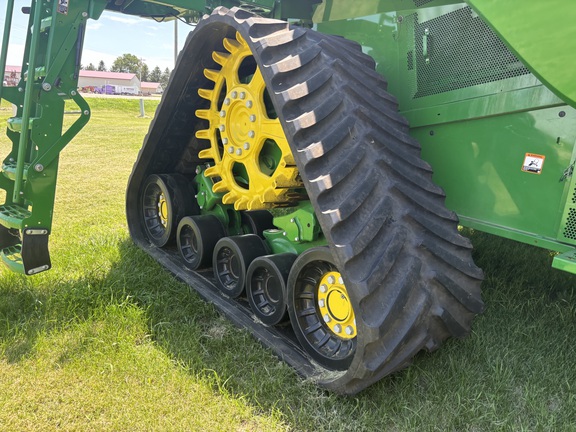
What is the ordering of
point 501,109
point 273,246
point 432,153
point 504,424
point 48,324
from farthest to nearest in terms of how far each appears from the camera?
point 273,246
point 48,324
point 432,153
point 501,109
point 504,424

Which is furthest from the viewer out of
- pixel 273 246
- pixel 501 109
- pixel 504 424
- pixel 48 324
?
pixel 273 246

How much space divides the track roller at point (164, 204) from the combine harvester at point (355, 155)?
0.94ft

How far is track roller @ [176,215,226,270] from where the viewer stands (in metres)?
3.50

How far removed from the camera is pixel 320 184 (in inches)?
80.3

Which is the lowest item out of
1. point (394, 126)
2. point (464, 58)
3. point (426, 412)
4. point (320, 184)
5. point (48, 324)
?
point (48, 324)

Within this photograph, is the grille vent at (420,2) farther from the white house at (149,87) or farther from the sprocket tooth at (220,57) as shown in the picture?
the white house at (149,87)

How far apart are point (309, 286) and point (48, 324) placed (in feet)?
5.20

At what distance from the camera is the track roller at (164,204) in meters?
3.86

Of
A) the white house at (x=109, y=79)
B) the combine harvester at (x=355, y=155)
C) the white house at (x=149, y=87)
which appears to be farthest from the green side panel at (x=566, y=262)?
the white house at (x=149, y=87)

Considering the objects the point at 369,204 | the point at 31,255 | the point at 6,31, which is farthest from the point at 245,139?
the point at 6,31

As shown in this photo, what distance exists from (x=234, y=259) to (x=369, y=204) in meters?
1.44

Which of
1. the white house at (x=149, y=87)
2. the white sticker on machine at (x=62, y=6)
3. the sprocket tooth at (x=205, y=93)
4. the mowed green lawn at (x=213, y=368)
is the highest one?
the white sticker on machine at (x=62, y=6)

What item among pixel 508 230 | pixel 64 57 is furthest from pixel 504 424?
pixel 64 57

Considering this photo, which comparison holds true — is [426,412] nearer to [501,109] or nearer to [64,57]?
[501,109]
